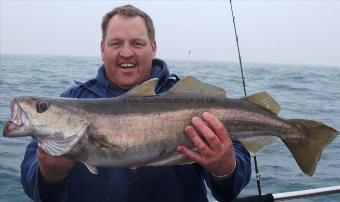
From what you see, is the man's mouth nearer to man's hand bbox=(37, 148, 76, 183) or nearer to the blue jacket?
the blue jacket

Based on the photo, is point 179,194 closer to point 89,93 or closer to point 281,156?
point 89,93

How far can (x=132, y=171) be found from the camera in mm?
3709

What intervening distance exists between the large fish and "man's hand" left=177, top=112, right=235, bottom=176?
0.28ft

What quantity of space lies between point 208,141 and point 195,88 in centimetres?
49

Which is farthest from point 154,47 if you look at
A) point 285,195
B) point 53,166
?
point 285,195

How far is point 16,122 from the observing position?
10.00 feet

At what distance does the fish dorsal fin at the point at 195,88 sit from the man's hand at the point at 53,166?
→ 102cm

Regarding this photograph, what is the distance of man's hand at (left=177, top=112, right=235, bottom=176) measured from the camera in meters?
3.27

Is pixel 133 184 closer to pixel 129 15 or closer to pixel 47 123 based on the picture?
pixel 47 123

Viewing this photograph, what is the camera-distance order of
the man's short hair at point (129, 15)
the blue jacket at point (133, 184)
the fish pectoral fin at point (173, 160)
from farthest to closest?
1. the man's short hair at point (129, 15)
2. the blue jacket at point (133, 184)
3. the fish pectoral fin at point (173, 160)

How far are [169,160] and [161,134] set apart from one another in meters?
0.24

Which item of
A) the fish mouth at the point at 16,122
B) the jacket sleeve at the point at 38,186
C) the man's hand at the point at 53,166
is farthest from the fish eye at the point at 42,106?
the jacket sleeve at the point at 38,186

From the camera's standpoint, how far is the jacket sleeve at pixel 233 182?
364 cm

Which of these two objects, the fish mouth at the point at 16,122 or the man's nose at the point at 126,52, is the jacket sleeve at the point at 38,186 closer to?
the fish mouth at the point at 16,122
